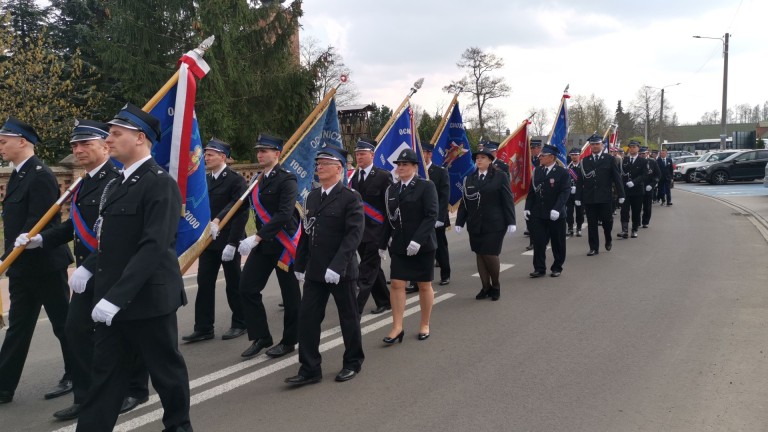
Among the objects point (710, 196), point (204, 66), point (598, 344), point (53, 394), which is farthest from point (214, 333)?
point (710, 196)

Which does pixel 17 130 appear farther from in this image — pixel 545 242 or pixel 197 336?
pixel 545 242

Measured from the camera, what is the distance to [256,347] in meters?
5.41

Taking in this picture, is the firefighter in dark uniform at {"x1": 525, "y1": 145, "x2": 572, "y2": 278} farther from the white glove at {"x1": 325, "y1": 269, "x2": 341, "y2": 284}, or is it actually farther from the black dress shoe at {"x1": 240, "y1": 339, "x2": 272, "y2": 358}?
the white glove at {"x1": 325, "y1": 269, "x2": 341, "y2": 284}

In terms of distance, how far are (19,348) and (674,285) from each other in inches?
297

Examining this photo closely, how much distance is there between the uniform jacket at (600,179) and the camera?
10750 mm

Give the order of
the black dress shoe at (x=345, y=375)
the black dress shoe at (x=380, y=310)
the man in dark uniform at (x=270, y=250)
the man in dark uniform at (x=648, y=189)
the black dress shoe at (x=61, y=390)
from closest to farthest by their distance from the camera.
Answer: the black dress shoe at (x=61, y=390) < the black dress shoe at (x=345, y=375) < the man in dark uniform at (x=270, y=250) < the black dress shoe at (x=380, y=310) < the man in dark uniform at (x=648, y=189)

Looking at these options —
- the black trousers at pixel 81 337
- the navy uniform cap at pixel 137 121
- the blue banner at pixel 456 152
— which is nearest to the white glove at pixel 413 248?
the black trousers at pixel 81 337

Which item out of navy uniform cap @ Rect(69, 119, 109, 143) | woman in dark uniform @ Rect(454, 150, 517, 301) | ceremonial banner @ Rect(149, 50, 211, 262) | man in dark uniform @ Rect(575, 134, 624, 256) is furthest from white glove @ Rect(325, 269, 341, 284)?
man in dark uniform @ Rect(575, 134, 624, 256)

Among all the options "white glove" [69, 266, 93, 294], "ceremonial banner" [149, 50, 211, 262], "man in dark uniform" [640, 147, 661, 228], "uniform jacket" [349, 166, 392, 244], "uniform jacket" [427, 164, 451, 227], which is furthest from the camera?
"man in dark uniform" [640, 147, 661, 228]

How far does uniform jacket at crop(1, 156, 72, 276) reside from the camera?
443cm

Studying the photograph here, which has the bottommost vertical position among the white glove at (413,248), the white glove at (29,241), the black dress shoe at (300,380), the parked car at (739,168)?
the parked car at (739,168)

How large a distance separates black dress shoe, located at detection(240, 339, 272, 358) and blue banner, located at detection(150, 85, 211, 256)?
116 cm

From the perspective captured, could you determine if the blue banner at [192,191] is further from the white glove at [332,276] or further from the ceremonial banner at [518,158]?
the ceremonial banner at [518,158]

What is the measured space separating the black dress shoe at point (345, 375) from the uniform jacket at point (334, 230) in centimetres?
77
